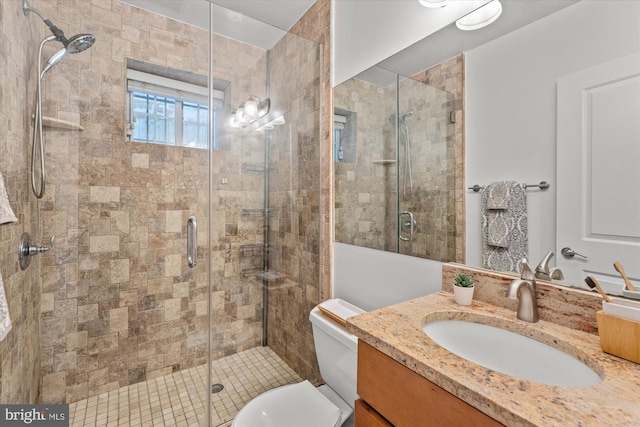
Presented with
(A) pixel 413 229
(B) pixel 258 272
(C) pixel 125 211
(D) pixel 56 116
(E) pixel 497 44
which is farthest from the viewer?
(B) pixel 258 272

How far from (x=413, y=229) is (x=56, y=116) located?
1.98 m

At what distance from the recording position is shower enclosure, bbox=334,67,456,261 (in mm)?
1199

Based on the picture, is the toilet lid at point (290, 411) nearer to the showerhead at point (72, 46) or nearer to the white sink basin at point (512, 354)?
the white sink basin at point (512, 354)

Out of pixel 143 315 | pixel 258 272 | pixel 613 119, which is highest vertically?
pixel 613 119

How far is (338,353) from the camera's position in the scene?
1355 millimetres

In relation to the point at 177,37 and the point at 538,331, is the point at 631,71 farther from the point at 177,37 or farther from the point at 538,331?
the point at 177,37

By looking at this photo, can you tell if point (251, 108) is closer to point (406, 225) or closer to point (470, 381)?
point (406, 225)

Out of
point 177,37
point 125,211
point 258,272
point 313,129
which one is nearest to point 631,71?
point 313,129

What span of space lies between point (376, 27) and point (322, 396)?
74.8 inches

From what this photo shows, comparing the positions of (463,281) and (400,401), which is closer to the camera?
(400,401)

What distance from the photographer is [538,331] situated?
783 millimetres

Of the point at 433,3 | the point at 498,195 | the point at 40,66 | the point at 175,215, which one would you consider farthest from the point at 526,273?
the point at 40,66

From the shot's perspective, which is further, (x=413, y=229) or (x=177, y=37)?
(x=177, y=37)

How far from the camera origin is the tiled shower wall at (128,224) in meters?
1.60
